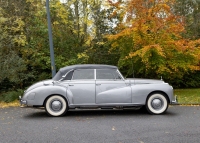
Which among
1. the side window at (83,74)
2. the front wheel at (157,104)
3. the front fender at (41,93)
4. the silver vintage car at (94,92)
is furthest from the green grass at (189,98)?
the front fender at (41,93)

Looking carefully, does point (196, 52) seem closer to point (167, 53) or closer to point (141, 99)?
point (167, 53)

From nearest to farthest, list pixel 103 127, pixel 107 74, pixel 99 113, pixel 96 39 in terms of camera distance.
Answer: pixel 103 127 → pixel 107 74 → pixel 99 113 → pixel 96 39

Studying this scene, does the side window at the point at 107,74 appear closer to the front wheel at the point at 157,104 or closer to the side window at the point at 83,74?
the side window at the point at 83,74

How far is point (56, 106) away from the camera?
7582 millimetres

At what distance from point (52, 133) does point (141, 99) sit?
312 centimetres

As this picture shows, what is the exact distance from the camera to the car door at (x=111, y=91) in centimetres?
759

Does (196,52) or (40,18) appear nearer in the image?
(196,52)

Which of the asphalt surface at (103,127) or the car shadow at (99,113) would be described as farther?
the car shadow at (99,113)

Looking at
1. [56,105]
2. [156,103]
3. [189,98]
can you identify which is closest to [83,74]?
[56,105]

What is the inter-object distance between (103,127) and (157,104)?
2324 mm

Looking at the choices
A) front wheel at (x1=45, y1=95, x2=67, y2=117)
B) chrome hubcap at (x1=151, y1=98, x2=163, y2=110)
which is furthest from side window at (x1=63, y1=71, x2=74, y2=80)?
chrome hubcap at (x1=151, y1=98, x2=163, y2=110)

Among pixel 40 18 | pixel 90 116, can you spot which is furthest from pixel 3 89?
pixel 90 116

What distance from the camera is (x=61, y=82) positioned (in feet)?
25.2

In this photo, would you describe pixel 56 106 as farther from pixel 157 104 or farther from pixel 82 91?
pixel 157 104
